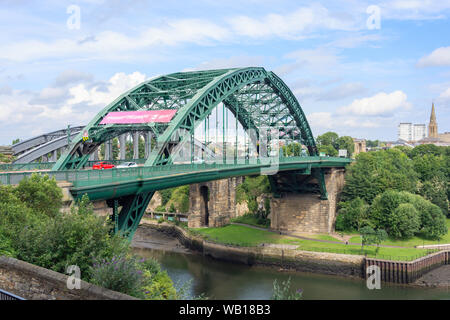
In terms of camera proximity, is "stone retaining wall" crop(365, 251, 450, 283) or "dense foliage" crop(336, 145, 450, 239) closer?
"stone retaining wall" crop(365, 251, 450, 283)

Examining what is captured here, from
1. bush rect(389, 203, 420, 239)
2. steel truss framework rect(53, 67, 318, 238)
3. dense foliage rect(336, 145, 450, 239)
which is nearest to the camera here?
steel truss framework rect(53, 67, 318, 238)

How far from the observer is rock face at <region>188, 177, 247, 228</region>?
209ft

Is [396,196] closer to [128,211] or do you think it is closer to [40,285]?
[128,211]

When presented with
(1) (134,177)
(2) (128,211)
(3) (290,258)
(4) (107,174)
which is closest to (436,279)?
(3) (290,258)

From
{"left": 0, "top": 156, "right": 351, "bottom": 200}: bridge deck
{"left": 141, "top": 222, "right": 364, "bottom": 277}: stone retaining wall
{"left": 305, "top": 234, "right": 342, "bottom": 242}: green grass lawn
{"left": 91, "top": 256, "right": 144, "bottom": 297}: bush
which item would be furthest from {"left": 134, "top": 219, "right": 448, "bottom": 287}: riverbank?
{"left": 91, "top": 256, "right": 144, "bottom": 297}: bush

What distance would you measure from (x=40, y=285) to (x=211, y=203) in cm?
5171

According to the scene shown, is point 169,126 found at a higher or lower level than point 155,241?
higher

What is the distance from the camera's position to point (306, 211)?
61531 mm

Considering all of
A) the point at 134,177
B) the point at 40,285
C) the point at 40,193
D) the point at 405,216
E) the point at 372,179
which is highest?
the point at 134,177

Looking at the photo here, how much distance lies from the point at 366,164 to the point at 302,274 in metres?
27.8

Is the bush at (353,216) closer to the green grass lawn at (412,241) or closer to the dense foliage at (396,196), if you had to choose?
the dense foliage at (396,196)

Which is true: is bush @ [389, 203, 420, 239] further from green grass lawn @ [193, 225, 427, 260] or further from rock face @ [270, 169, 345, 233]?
rock face @ [270, 169, 345, 233]

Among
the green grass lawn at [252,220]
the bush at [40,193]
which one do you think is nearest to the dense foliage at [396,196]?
the green grass lawn at [252,220]

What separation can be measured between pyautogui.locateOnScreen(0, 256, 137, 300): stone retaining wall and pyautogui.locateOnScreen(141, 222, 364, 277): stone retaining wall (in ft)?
128
